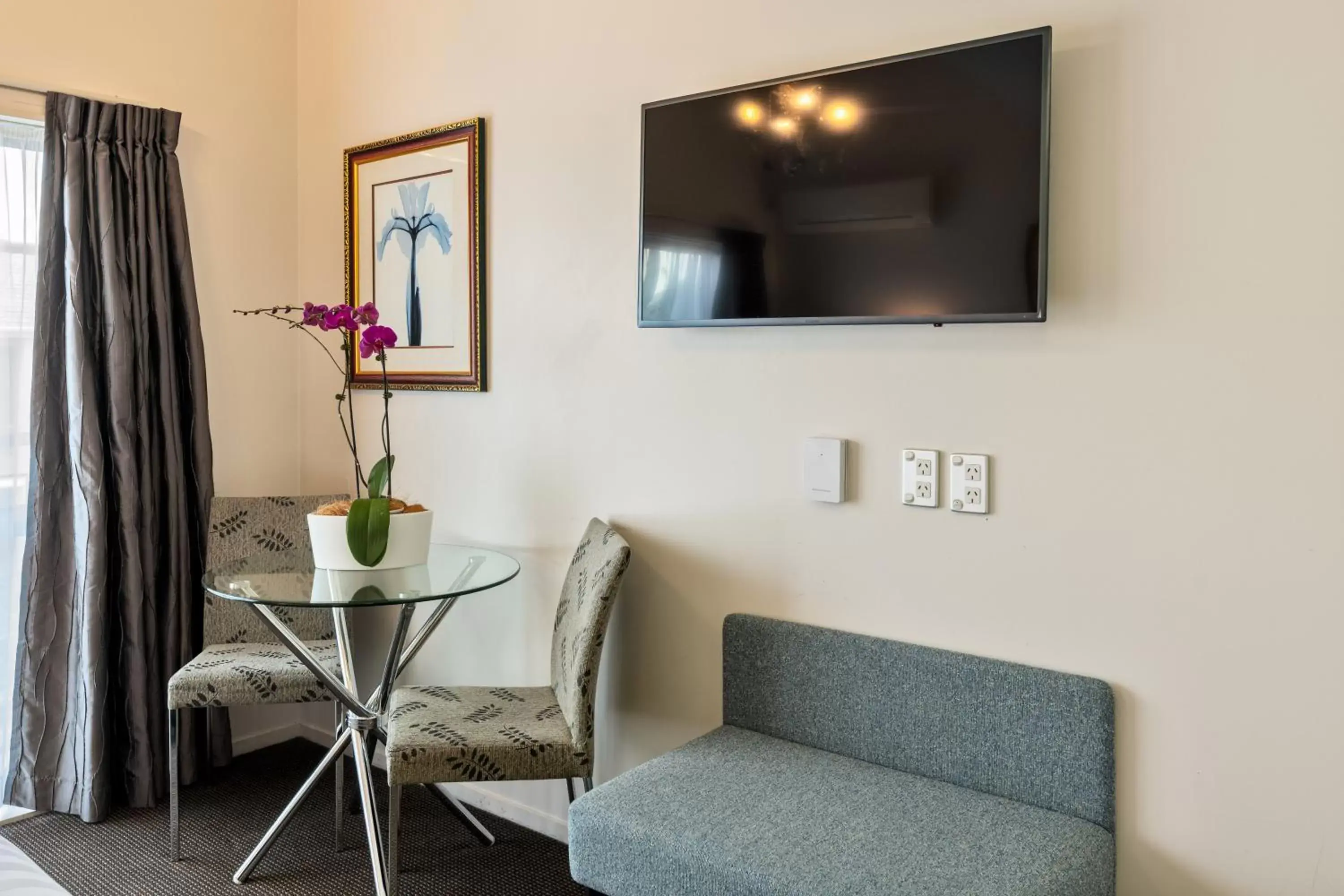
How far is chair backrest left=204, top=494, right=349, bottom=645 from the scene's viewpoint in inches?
118

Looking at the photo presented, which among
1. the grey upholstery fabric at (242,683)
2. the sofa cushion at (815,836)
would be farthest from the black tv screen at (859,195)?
the grey upholstery fabric at (242,683)

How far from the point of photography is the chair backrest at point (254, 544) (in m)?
3.01

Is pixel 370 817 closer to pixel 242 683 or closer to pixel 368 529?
pixel 242 683

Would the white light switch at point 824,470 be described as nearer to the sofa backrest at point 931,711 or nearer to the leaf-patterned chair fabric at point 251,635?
the sofa backrest at point 931,711

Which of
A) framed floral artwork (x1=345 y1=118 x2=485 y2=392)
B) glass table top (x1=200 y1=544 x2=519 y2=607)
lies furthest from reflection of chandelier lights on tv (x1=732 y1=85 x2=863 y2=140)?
glass table top (x1=200 y1=544 x2=519 y2=607)

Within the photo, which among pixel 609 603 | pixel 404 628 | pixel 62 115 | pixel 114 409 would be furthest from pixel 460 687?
pixel 62 115

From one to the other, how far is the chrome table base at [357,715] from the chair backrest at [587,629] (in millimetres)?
297

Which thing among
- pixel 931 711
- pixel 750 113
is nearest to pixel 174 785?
pixel 931 711

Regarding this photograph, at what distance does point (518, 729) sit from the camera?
7.58ft

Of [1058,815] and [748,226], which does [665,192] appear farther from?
[1058,815]

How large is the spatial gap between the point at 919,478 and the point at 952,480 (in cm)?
7

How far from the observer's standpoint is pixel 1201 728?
5.96ft

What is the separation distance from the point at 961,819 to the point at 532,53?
2157mm

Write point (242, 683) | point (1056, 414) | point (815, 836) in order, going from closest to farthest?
1. point (815, 836)
2. point (1056, 414)
3. point (242, 683)
